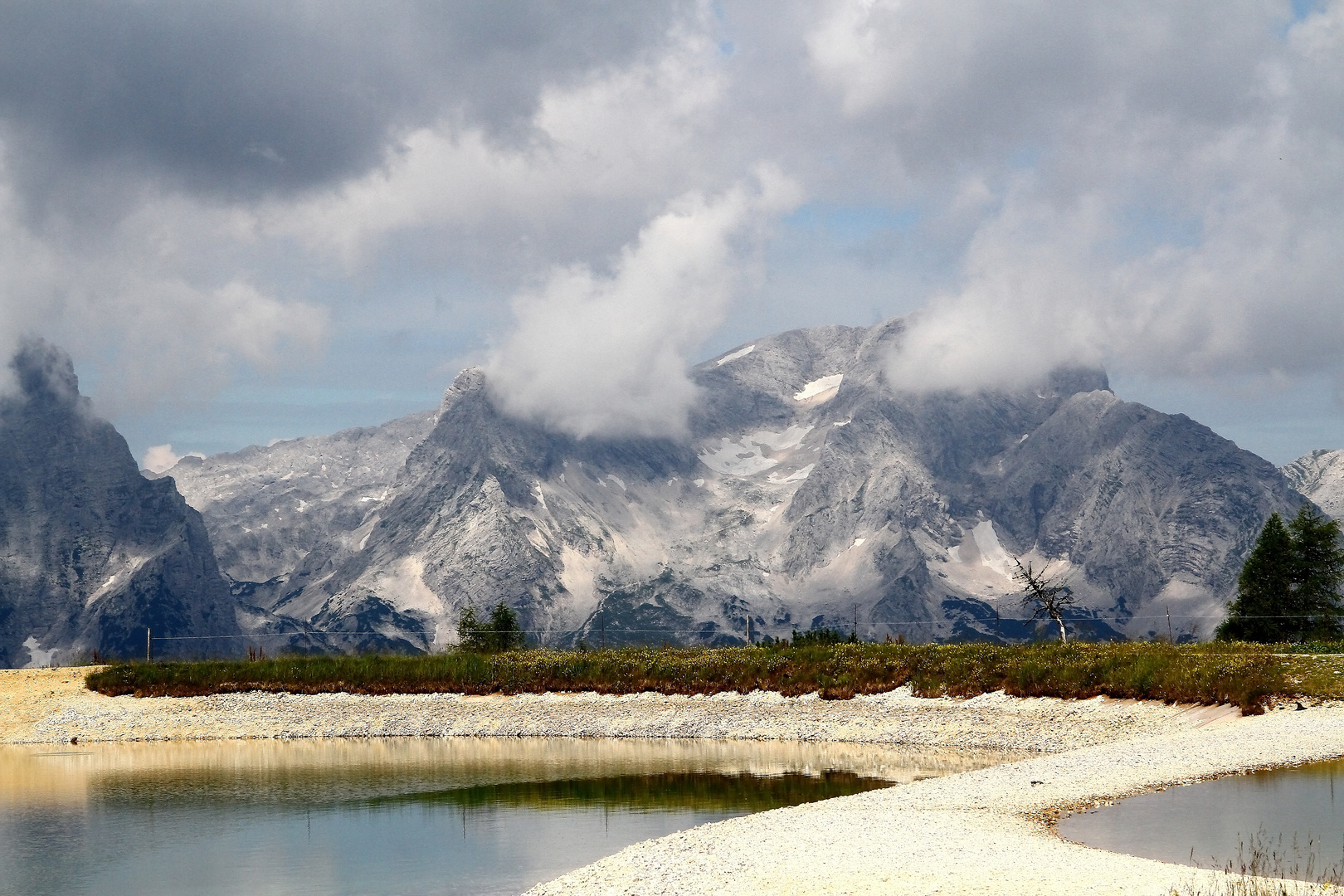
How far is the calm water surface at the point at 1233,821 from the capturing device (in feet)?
92.8

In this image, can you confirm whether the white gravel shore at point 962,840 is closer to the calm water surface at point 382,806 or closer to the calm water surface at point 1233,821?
the calm water surface at point 1233,821

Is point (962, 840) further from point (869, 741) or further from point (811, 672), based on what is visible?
point (811, 672)

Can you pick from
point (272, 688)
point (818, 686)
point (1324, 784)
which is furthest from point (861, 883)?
point (272, 688)

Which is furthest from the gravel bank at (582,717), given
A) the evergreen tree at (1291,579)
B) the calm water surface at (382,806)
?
the evergreen tree at (1291,579)

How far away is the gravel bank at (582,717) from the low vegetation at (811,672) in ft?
4.16

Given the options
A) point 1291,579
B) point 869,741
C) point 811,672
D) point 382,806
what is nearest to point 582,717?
point 811,672

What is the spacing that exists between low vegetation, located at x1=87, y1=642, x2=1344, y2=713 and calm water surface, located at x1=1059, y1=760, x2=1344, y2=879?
1660cm

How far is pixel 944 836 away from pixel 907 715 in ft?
120

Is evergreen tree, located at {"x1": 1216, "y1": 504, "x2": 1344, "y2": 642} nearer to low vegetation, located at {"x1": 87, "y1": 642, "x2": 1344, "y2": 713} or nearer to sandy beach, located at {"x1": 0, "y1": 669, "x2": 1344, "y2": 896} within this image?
low vegetation, located at {"x1": 87, "y1": 642, "x2": 1344, "y2": 713}

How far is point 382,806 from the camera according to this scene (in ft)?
157

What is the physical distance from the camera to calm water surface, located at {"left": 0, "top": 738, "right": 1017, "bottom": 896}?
117 ft

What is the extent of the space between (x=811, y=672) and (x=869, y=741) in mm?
13895

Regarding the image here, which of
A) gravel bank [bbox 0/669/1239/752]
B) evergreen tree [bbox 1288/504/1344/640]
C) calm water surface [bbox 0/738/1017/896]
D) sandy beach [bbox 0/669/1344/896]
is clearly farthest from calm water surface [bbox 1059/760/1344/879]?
evergreen tree [bbox 1288/504/1344/640]

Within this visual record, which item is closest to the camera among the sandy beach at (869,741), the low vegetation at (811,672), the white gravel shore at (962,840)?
the white gravel shore at (962,840)
